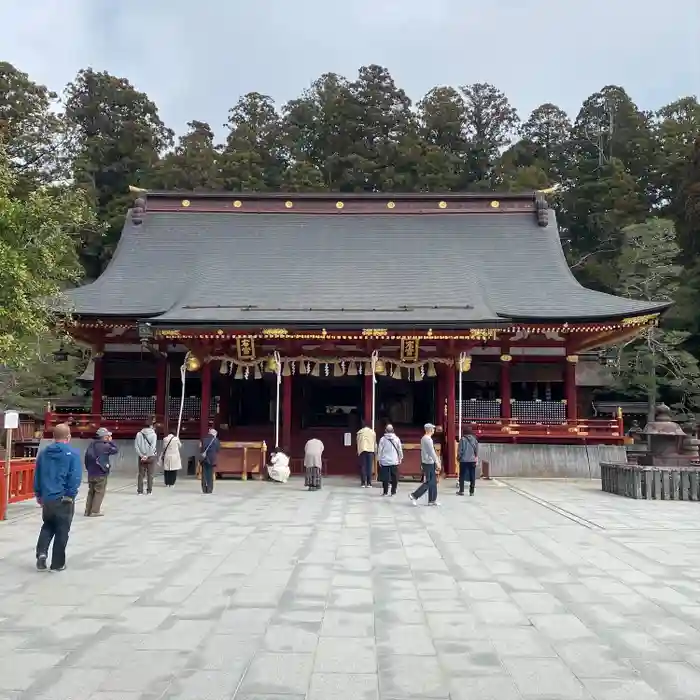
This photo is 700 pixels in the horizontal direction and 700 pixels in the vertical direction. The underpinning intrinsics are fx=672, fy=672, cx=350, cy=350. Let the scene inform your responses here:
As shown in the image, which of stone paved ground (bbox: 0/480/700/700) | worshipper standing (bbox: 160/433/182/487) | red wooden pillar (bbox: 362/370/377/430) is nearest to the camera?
stone paved ground (bbox: 0/480/700/700)

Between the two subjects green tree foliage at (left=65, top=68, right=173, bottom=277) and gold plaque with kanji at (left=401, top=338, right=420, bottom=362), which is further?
green tree foliage at (left=65, top=68, right=173, bottom=277)

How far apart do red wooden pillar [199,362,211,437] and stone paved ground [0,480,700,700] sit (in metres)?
6.96

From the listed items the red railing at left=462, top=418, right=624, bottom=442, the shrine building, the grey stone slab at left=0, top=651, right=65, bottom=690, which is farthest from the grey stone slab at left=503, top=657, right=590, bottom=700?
the red railing at left=462, top=418, right=624, bottom=442

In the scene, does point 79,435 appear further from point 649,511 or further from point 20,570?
point 649,511

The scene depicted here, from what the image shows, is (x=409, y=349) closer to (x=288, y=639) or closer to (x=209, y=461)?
(x=209, y=461)

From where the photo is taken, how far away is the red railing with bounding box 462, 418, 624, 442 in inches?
717

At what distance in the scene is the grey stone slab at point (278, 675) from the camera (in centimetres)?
365

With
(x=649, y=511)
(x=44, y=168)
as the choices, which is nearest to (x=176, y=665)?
(x=649, y=511)

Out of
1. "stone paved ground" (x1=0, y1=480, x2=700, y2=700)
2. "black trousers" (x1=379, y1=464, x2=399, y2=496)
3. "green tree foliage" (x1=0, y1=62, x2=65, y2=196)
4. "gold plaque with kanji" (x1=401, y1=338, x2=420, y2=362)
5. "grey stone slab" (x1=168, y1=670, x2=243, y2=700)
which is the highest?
Answer: "green tree foliage" (x1=0, y1=62, x2=65, y2=196)

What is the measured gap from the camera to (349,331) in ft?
51.8

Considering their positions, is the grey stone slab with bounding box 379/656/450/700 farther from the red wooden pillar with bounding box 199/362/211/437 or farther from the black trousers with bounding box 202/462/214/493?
the red wooden pillar with bounding box 199/362/211/437

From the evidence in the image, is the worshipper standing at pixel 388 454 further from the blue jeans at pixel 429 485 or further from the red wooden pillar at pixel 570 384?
the red wooden pillar at pixel 570 384

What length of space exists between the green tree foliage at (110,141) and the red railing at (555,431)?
26.4 m

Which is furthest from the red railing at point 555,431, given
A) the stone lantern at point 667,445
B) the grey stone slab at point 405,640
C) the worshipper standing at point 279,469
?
the grey stone slab at point 405,640
